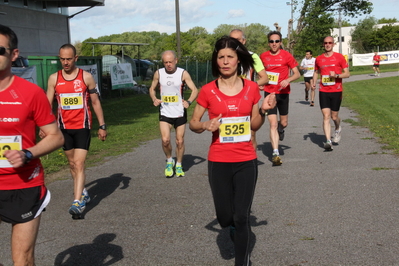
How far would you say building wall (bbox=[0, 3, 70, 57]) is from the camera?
1241 inches

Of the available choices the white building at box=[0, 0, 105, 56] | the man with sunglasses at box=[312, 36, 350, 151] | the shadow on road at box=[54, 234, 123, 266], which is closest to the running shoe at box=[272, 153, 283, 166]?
the man with sunglasses at box=[312, 36, 350, 151]

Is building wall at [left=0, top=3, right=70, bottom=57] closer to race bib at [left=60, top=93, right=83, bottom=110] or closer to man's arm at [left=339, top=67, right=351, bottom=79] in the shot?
man's arm at [left=339, top=67, right=351, bottom=79]

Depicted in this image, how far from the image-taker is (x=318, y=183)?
25.5ft

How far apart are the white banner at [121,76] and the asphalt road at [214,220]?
1649cm

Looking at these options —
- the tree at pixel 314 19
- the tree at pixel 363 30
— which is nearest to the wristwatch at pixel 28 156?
the tree at pixel 314 19

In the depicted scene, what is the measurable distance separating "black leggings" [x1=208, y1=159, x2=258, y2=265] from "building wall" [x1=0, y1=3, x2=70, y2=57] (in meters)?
28.6

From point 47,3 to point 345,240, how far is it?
33626mm

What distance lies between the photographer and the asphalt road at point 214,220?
192 inches

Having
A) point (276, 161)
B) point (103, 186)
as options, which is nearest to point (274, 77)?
point (276, 161)

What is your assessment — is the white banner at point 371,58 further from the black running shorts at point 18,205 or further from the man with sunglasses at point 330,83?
the black running shorts at point 18,205

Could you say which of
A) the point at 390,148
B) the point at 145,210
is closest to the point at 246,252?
the point at 145,210

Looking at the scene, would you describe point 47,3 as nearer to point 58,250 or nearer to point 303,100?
point 303,100

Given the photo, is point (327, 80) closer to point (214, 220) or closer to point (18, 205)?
point (214, 220)

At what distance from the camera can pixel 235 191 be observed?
448 centimetres
